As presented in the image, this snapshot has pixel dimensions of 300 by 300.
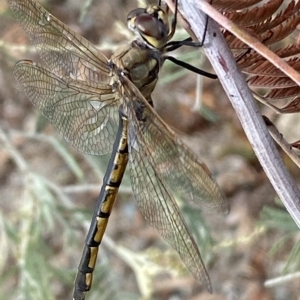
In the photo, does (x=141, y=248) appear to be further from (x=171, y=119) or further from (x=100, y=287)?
(x=100, y=287)

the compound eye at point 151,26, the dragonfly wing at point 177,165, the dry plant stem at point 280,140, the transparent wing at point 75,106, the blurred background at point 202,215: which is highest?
the blurred background at point 202,215

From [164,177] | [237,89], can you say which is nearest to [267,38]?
[237,89]

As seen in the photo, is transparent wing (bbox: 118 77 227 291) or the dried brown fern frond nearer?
the dried brown fern frond

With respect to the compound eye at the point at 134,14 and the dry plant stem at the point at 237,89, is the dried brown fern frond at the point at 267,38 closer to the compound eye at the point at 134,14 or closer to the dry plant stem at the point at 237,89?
the dry plant stem at the point at 237,89

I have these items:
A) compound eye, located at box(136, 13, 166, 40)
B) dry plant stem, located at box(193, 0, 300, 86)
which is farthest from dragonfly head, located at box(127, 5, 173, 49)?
dry plant stem, located at box(193, 0, 300, 86)

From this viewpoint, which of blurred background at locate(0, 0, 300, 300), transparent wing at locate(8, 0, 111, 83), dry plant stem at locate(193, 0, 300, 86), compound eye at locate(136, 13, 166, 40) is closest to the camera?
dry plant stem at locate(193, 0, 300, 86)

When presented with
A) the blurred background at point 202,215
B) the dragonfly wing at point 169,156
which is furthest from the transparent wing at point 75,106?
the blurred background at point 202,215

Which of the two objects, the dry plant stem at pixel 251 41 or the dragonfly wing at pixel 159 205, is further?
the dragonfly wing at pixel 159 205

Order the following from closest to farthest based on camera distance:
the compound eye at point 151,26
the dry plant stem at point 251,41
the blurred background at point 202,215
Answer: the dry plant stem at point 251,41
the compound eye at point 151,26
the blurred background at point 202,215

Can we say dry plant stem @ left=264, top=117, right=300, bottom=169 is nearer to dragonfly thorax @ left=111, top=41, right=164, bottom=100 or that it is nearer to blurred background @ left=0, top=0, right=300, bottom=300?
dragonfly thorax @ left=111, top=41, right=164, bottom=100
